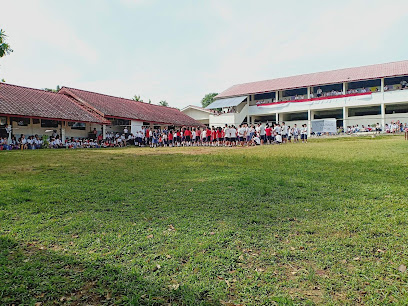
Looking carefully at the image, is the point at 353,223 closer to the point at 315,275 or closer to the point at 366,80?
the point at 315,275

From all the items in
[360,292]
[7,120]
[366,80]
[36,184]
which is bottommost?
[360,292]

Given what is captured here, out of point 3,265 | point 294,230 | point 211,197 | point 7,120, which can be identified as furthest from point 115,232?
point 7,120

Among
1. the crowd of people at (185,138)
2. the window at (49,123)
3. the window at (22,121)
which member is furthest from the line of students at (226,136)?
the window at (22,121)

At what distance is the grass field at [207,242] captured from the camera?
2441 millimetres

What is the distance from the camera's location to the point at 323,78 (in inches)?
1373

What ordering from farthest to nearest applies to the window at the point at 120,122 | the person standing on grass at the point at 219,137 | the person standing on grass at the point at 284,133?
the window at the point at 120,122 → the person standing on grass at the point at 284,133 → the person standing on grass at the point at 219,137

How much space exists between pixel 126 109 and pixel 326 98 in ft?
74.3

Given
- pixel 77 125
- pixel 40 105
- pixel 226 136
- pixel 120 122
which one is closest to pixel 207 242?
pixel 226 136

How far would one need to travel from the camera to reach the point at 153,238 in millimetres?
3441

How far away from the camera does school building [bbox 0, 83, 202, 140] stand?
19.5 metres

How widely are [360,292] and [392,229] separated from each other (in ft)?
4.91

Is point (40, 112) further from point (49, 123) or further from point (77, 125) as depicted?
point (77, 125)

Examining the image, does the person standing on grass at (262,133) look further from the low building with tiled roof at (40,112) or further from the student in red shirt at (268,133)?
the low building with tiled roof at (40,112)

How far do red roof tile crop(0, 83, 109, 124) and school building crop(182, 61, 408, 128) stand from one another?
18159 mm
